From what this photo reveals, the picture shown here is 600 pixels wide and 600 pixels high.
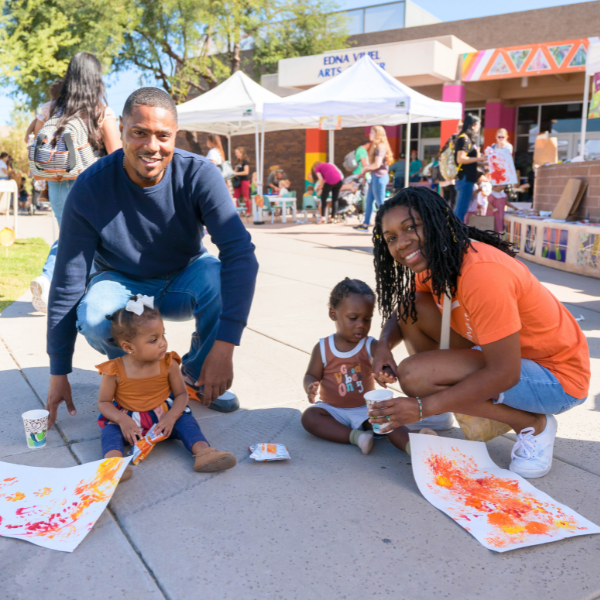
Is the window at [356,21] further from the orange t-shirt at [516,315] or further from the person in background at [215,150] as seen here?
the orange t-shirt at [516,315]

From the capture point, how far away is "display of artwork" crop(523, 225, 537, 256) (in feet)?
27.1

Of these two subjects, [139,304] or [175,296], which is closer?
[139,304]

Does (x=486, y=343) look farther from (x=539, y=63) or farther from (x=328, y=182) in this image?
(x=539, y=63)

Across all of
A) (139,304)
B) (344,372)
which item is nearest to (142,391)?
(139,304)

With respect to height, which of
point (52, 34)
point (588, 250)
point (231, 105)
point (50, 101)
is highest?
point (52, 34)

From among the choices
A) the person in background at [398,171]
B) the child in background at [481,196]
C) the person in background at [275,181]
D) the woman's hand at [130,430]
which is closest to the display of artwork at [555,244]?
the child in background at [481,196]

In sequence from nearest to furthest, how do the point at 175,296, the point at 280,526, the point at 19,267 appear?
the point at 280,526, the point at 175,296, the point at 19,267

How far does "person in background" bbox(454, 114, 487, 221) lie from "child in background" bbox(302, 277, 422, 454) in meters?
6.57

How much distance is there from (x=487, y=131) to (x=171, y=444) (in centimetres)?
2002

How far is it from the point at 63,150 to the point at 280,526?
3345mm

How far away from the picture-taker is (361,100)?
1030 cm

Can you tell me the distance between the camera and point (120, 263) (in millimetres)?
2943

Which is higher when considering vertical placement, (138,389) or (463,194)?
(463,194)

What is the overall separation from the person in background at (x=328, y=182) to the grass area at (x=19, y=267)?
19.2 feet
